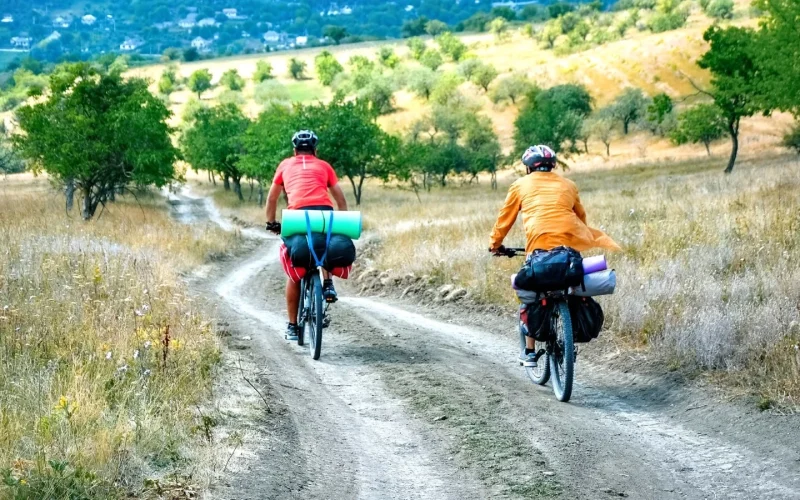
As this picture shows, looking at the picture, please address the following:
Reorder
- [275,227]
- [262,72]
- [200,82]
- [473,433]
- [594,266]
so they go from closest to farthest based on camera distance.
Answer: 1. [473,433]
2. [594,266]
3. [275,227]
4. [200,82]
5. [262,72]

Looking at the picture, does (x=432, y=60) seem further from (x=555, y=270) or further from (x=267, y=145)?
(x=555, y=270)

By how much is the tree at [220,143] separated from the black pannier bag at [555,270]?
5511 centimetres

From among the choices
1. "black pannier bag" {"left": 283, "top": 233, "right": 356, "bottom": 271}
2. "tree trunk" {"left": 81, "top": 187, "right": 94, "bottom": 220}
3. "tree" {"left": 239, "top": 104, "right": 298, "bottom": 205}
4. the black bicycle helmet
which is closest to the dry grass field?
"black pannier bag" {"left": 283, "top": 233, "right": 356, "bottom": 271}

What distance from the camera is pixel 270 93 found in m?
132

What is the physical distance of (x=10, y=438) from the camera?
459cm

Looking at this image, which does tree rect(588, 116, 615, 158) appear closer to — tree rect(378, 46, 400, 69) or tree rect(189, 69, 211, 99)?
tree rect(378, 46, 400, 69)

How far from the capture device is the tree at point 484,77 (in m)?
108

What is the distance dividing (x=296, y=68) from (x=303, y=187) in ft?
503

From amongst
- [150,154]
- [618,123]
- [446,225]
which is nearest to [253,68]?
[618,123]

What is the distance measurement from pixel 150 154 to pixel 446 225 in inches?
722

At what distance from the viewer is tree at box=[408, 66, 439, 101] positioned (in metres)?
110

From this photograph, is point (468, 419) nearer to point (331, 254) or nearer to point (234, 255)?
point (331, 254)

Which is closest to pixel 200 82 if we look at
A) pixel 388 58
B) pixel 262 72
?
pixel 262 72

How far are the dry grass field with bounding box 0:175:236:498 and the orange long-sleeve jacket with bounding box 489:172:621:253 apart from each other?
294cm
